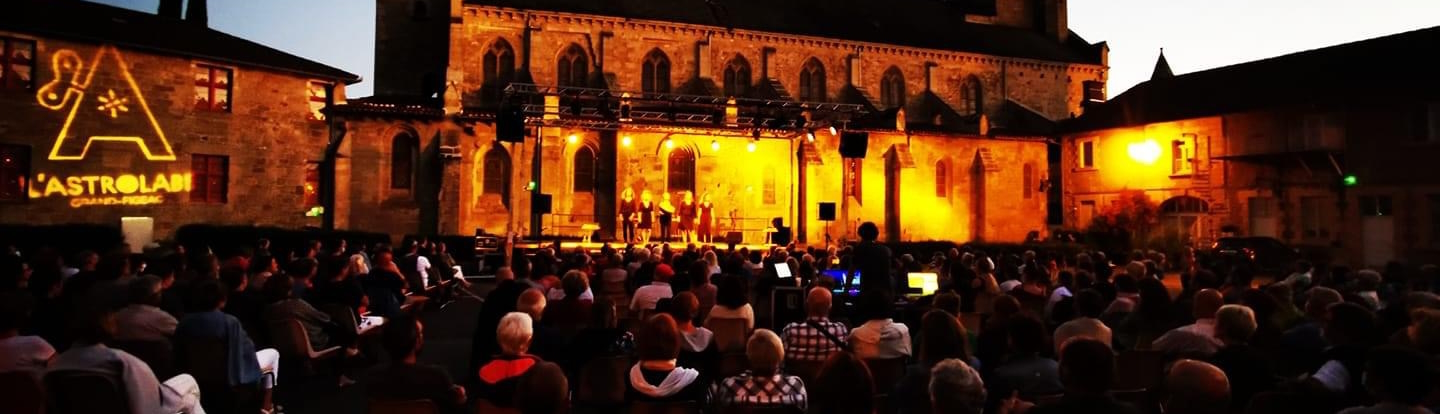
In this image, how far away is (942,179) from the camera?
39.7m

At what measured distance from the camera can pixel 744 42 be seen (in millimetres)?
38875

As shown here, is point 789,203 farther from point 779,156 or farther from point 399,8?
point 399,8

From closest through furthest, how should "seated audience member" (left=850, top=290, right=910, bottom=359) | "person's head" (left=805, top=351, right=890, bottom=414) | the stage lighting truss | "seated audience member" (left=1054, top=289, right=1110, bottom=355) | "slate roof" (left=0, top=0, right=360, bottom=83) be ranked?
"person's head" (left=805, top=351, right=890, bottom=414), "seated audience member" (left=1054, top=289, right=1110, bottom=355), "seated audience member" (left=850, top=290, right=910, bottom=359), "slate roof" (left=0, top=0, right=360, bottom=83), the stage lighting truss

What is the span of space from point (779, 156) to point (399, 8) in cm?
1625

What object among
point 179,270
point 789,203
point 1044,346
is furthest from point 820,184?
point 1044,346

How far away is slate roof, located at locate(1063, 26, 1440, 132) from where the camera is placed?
27.2 meters

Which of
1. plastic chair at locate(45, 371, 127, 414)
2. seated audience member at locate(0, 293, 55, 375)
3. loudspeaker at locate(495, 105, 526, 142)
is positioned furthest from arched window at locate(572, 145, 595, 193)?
plastic chair at locate(45, 371, 127, 414)

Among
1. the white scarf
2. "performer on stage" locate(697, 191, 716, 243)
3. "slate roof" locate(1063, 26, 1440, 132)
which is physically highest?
"slate roof" locate(1063, 26, 1440, 132)

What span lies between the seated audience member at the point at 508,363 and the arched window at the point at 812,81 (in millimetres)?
35902

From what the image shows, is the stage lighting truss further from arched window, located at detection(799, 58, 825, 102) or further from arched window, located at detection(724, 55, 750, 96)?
arched window, located at detection(799, 58, 825, 102)

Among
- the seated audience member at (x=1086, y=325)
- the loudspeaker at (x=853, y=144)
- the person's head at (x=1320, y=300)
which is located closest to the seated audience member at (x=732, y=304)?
the seated audience member at (x=1086, y=325)

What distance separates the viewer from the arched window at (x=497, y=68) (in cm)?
3478

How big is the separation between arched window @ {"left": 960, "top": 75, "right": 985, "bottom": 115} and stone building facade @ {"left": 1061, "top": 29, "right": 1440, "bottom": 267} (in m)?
6.99

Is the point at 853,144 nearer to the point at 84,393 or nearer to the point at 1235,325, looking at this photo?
the point at 1235,325
